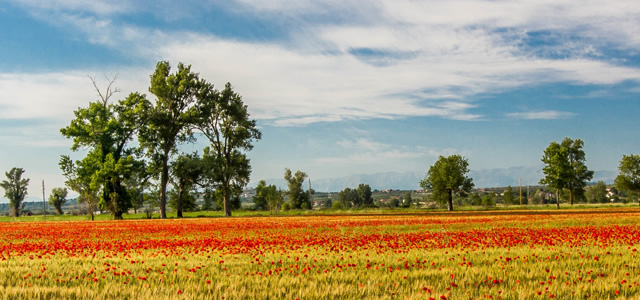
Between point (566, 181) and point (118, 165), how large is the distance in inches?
2971

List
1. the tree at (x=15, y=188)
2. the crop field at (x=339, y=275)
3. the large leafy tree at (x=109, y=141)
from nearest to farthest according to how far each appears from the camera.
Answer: the crop field at (x=339, y=275) < the large leafy tree at (x=109, y=141) < the tree at (x=15, y=188)

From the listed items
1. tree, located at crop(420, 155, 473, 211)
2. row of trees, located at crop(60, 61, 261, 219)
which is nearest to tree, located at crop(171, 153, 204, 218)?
row of trees, located at crop(60, 61, 261, 219)

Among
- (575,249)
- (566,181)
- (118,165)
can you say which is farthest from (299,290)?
(566,181)

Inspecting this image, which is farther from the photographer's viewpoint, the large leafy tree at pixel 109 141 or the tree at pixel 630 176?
the tree at pixel 630 176

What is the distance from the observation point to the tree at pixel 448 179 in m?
89.7

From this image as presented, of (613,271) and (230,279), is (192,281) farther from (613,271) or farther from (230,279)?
(613,271)

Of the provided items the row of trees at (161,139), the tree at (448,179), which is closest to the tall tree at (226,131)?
the row of trees at (161,139)

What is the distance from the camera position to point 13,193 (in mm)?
127938

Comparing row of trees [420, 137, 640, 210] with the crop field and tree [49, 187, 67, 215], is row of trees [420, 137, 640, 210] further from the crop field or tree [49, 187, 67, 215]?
tree [49, 187, 67, 215]

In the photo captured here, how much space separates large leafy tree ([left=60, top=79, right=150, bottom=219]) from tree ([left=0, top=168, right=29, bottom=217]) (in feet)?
270

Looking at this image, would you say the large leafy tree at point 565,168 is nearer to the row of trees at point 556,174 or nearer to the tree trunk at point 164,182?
the row of trees at point 556,174

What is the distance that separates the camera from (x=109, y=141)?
61.2m

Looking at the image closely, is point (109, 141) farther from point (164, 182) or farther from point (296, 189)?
point (296, 189)

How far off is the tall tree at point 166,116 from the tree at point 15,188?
8493 cm
